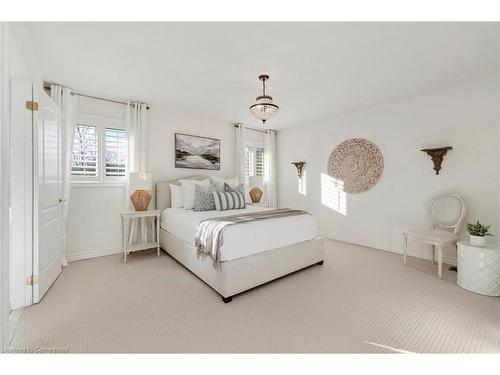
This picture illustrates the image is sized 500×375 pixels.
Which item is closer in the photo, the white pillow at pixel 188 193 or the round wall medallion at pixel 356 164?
the white pillow at pixel 188 193

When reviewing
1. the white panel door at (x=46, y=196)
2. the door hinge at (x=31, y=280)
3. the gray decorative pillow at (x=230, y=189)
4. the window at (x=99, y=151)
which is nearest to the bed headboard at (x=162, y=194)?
the window at (x=99, y=151)

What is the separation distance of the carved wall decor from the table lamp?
4392 millimetres

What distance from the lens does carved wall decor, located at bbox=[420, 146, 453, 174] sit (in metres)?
3.12

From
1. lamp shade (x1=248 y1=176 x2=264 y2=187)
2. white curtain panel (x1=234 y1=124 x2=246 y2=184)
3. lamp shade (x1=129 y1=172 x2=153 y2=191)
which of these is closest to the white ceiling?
lamp shade (x1=129 y1=172 x2=153 y2=191)

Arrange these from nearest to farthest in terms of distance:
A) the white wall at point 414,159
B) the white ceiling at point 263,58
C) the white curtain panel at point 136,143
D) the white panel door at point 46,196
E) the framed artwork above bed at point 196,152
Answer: the white ceiling at point 263,58, the white panel door at point 46,196, the white wall at point 414,159, the white curtain panel at point 136,143, the framed artwork above bed at point 196,152

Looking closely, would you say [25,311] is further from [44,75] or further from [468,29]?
[468,29]

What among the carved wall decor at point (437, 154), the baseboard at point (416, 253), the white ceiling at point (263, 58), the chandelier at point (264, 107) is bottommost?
the baseboard at point (416, 253)

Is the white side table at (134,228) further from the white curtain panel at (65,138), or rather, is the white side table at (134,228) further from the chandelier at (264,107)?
the chandelier at (264,107)

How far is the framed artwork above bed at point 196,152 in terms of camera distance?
4.29 meters

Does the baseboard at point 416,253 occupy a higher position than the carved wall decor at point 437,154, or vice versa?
the carved wall decor at point 437,154

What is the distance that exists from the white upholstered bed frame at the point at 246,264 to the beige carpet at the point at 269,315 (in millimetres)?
118

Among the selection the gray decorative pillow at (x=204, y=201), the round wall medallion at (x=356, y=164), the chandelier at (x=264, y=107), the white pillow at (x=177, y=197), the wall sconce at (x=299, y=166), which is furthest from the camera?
the wall sconce at (x=299, y=166)

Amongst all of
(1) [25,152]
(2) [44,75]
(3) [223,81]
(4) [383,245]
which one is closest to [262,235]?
(3) [223,81]

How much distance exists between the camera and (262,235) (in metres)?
2.46
